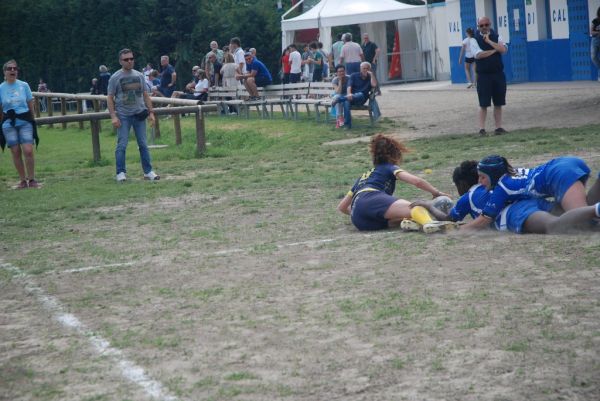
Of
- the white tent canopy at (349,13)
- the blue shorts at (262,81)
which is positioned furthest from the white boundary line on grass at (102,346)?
the white tent canopy at (349,13)

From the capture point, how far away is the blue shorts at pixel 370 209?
10.3 metres

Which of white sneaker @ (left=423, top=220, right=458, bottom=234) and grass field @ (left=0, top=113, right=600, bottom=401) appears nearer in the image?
grass field @ (left=0, top=113, right=600, bottom=401)

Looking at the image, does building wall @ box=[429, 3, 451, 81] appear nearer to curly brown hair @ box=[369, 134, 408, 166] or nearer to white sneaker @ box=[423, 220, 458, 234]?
curly brown hair @ box=[369, 134, 408, 166]

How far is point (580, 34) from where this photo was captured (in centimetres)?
3053

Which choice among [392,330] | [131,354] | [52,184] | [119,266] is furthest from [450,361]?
[52,184]

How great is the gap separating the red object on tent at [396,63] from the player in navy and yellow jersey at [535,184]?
31.4 metres

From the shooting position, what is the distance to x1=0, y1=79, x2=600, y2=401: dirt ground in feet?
19.0

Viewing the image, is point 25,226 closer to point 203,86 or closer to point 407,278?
point 407,278

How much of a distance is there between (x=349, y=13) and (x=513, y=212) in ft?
88.0

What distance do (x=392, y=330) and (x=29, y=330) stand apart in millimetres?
2465

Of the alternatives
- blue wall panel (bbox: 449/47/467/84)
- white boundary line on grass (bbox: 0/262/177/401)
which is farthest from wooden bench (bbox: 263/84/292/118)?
white boundary line on grass (bbox: 0/262/177/401)

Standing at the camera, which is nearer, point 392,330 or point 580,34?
point 392,330

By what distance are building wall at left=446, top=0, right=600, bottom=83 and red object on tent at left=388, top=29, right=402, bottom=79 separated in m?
5.21

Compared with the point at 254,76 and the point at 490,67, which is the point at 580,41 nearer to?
the point at 254,76
